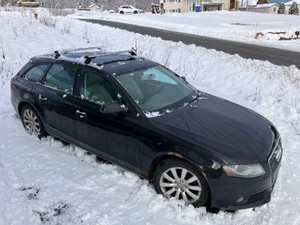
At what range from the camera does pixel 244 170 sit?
9.47ft

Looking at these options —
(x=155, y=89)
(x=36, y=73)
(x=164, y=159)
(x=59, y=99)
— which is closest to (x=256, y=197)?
(x=164, y=159)

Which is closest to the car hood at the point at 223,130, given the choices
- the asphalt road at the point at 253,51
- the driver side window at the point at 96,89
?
the driver side window at the point at 96,89

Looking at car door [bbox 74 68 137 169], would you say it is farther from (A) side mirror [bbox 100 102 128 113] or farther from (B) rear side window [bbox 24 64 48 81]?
(B) rear side window [bbox 24 64 48 81]

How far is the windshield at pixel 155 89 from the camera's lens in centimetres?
364

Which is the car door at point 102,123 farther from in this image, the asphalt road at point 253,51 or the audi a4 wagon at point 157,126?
the asphalt road at point 253,51

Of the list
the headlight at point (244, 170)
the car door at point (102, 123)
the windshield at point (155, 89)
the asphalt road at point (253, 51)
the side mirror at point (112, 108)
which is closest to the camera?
the headlight at point (244, 170)

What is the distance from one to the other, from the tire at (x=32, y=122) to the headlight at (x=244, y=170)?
3.44 metres

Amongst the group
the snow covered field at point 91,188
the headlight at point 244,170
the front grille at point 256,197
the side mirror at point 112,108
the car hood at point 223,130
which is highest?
the side mirror at point 112,108

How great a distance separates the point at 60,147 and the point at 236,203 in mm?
3090

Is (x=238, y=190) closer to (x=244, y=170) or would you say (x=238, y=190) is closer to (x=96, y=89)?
(x=244, y=170)

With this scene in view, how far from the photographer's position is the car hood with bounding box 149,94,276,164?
2959mm

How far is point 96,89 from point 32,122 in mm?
1864

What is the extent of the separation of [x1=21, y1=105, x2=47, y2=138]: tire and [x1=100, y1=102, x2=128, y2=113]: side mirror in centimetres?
191

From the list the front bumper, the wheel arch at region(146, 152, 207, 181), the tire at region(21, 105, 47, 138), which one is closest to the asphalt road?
the front bumper
